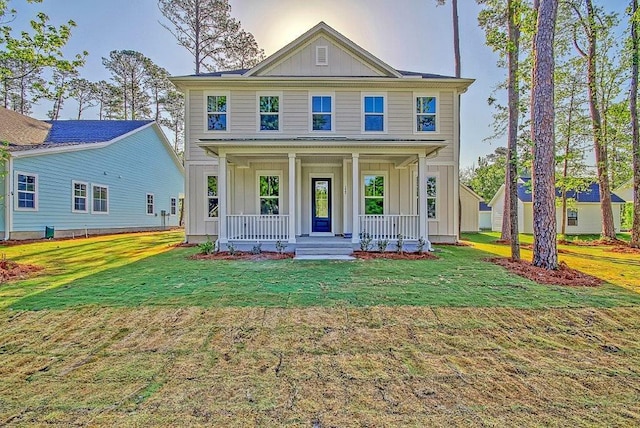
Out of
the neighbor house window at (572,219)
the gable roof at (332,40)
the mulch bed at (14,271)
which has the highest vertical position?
the gable roof at (332,40)

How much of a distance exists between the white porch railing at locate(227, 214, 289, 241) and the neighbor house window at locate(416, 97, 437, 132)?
260 inches

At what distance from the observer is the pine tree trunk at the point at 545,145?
7562 millimetres

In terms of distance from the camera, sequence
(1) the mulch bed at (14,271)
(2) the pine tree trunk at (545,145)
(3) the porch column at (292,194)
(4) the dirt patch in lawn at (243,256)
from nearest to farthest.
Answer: (1) the mulch bed at (14,271) → (2) the pine tree trunk at (545,145) → (4) the dirt patch in lawn at (243,256) → (3) the porch column at (292,194)

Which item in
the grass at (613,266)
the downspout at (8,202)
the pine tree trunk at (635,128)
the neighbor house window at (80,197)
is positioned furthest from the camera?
the neighbor house window at (80,197)

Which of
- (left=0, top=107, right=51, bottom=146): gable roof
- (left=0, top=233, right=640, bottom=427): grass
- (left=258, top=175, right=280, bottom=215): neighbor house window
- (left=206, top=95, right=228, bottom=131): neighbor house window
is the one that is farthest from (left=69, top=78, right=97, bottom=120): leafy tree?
(left=0, top=233, right=640, bottom=427): grass

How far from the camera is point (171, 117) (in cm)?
3119

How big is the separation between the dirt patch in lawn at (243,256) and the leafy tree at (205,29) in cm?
1509

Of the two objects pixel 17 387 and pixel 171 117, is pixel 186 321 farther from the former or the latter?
pixel 171 117

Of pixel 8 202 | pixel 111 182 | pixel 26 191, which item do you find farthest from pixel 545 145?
pixel 111 182

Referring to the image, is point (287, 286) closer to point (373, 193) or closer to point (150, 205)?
point (373, 193)

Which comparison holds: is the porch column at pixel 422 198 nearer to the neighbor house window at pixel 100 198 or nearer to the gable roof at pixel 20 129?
the neighbor house window at pixel 100 198

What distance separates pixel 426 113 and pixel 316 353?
11.7 meters

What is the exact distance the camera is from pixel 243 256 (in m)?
9.84

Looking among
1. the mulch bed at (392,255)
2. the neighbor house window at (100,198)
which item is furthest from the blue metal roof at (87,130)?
the mulch bed at (392,255)
